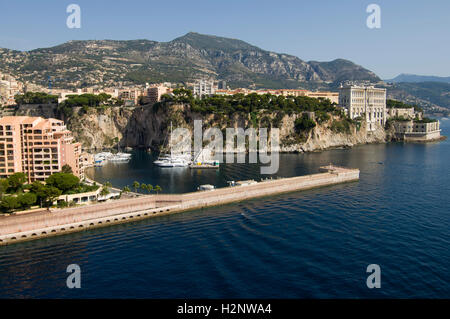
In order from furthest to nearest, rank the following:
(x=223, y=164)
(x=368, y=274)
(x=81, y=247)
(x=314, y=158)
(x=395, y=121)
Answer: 1. (x=395, y=121)
2. (x=314, y=158)
3. (x=223, y=164)
4. (x=81, y=247)
5. (x=368, y=274)

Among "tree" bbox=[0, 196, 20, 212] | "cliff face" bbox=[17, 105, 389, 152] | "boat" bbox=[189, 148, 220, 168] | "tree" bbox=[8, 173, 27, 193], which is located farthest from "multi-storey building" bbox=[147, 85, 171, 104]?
"tree" bbox=[0, 196, 20, 212]

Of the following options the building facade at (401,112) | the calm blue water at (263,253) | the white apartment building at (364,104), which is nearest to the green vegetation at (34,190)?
the calm blue water at (263,253)

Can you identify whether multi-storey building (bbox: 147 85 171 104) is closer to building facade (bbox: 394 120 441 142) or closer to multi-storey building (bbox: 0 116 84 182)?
multi-storey building (bbox: 0 116 84 182)

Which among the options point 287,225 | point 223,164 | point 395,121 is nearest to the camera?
point 287,225

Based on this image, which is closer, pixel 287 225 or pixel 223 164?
pixel 287 225

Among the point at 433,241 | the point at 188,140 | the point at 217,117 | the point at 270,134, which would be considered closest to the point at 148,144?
the point at 188,140

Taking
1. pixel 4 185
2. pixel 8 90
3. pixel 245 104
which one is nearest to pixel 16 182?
pixel 4 185
